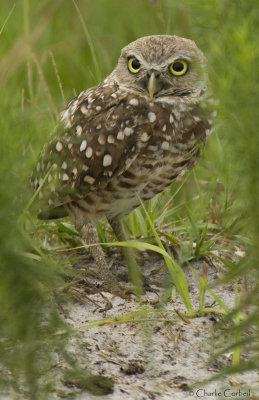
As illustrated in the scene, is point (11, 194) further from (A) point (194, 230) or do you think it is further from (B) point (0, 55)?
(A) point (194, 230)

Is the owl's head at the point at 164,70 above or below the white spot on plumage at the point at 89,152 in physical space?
above

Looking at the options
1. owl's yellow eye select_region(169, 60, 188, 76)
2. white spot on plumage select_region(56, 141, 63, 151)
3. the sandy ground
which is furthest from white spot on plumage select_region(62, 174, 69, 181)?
owl's yellow eye select_region(169, 60, 188, 76)

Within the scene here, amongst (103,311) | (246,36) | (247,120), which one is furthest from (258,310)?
(103,311)

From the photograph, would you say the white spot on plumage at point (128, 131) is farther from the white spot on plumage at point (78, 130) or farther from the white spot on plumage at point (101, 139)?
the white spot on plumage at point (78, 130)

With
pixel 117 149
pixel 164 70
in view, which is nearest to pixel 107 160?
pixel 117 149

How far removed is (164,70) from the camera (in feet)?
12.3

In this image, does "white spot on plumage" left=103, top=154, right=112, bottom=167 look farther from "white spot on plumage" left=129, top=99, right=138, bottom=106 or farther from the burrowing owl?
"white spot on plumage" left=129, top=99, right=138, bottom=106

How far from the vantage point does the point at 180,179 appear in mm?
4453

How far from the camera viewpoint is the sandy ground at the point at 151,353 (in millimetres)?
2549

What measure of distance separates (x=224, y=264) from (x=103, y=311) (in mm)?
761

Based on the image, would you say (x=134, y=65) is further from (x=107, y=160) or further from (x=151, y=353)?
(x=151, y=353)

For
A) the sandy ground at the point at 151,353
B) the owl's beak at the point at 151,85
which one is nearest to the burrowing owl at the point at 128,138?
the owl's beak at the point at 151,85

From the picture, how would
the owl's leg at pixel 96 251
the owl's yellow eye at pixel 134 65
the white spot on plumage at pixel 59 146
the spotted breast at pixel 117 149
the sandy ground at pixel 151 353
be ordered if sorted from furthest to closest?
the owl's yellow eye at pixel 134 65 → the white spot on plumage at pixel 59 146 → the spotted breast at pixel 117 149 → the owl's leg at pixel 96 251 → the sandy ground at pixel 151 353

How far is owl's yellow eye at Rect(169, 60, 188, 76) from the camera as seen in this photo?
3.73 metres
